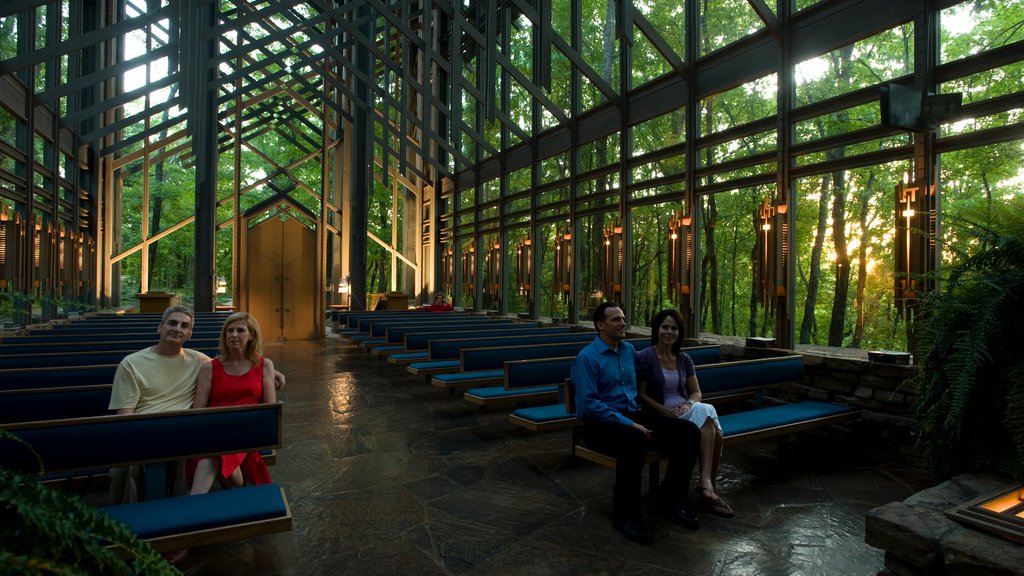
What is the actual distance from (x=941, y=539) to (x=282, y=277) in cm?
1223

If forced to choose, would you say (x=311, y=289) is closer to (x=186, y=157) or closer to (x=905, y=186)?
(x=186, y=157)

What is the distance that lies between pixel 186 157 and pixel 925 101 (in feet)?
63.9

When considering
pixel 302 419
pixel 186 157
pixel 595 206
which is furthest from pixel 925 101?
pixel 186 157

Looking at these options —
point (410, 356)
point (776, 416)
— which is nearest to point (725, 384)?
point (776, 416)

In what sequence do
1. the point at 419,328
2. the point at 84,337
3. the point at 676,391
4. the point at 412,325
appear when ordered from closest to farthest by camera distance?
the point at 676,391 < the point at 84,337 < the point at 419,328 < the point at 412,325

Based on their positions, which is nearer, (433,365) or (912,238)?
(912,238)

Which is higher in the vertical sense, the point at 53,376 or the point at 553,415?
the point at 53,376

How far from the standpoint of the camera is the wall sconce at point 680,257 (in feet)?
24.8

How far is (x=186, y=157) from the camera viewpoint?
739 inches

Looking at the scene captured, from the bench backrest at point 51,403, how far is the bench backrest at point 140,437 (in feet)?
2.66

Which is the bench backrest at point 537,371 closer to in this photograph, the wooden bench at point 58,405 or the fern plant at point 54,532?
the wooden bench at point 58,405

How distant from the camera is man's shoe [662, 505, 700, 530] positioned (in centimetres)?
306

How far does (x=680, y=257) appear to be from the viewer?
773 cm

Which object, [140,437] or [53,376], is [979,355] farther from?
[53,376]
